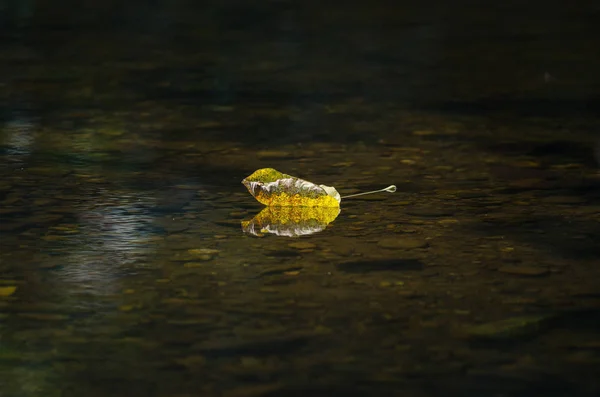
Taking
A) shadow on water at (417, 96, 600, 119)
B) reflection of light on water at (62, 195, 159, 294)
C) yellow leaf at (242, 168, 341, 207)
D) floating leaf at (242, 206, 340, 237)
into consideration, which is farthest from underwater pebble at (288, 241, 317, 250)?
shadow on water at (417, 96, 600, 119)

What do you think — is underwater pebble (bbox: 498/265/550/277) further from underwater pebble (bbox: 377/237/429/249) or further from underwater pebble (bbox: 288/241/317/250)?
underwater pebble (bbox: 288/241/317/250)

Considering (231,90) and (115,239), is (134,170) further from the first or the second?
(231,90)

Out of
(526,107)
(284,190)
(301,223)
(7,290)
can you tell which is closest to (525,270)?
(301,223)

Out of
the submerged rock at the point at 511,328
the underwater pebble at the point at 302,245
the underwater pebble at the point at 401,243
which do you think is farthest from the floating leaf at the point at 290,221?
the submerged rock at the point at 511,328

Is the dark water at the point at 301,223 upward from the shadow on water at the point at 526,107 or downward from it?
upward

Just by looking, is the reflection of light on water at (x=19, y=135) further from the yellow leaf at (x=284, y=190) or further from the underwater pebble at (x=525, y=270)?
the underwater pebble at (x=525, y=270)

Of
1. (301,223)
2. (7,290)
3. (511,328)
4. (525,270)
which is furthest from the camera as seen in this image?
(301,223)

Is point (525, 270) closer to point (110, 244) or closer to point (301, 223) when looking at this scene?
point (301, 223)
